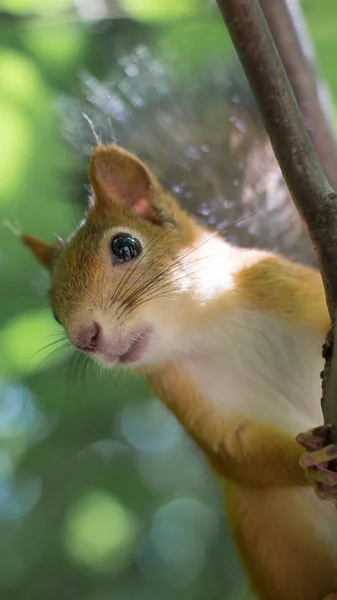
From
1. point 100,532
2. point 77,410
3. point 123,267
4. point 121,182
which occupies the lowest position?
point 100,532

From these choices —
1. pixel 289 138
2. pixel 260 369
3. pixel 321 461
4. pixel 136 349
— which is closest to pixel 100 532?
pixel 260 369

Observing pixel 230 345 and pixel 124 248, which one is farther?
pixel 230 345

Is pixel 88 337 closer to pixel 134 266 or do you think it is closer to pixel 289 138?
pixel 134 266

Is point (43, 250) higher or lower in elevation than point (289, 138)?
lower

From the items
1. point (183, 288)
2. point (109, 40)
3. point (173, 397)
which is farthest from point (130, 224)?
point (109, 40)

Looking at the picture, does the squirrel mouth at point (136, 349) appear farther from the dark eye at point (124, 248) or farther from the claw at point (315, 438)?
the claw at point (315, 438)

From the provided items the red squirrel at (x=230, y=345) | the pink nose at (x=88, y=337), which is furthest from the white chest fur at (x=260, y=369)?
the pink nose at (x=88, y=337)

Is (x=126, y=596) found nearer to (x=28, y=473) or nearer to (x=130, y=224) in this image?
(x=28, y=473)

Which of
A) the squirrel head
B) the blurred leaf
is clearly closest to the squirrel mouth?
Result: the squirrel head
